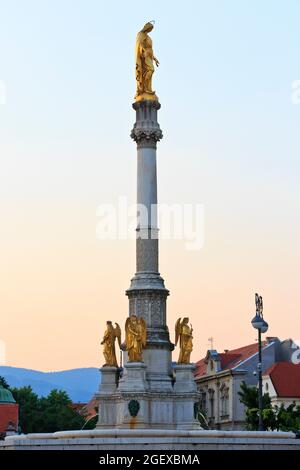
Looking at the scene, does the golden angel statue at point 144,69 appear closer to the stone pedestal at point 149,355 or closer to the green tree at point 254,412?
the stone pedestal at point 149,355

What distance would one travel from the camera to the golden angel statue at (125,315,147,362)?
5034 centimetres

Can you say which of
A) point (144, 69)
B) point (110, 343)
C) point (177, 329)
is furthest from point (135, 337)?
point (144, 69)

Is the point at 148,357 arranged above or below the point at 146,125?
below

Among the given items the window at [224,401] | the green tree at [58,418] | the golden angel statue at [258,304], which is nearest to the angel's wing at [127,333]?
the golden angel statue at [258,304]

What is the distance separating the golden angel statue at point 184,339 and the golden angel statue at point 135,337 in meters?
2.19

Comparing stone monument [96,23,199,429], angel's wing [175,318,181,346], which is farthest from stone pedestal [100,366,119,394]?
angel's wing [175,318,181,346]

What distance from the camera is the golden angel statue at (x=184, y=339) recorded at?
51844 millimetres

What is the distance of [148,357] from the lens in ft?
169

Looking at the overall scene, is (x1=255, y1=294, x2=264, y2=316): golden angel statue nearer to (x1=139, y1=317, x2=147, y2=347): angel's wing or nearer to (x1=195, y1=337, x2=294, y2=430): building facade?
(x1=139, y1=317, x2=147, y2=347): angel's wing

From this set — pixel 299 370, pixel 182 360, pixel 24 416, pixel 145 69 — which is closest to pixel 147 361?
pixel 182 360

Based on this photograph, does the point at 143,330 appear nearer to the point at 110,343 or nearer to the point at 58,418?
the point at 110,343

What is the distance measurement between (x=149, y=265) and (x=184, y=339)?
4.02m
